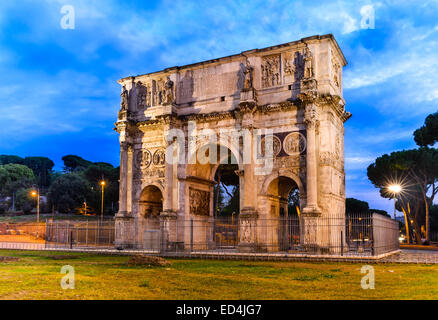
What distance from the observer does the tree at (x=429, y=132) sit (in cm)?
3650

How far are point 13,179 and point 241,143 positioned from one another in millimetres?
57337

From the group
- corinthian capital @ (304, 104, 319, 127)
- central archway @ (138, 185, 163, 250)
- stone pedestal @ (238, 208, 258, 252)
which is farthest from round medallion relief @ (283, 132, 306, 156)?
central archway @ (138, 185, 163, 250)

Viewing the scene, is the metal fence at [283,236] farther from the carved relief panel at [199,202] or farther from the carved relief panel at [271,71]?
the carved relief panel at [271,71]

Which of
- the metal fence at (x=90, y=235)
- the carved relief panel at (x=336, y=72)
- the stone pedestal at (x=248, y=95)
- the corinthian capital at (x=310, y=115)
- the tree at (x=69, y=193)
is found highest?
the carved relief panel at (x=336, y=72)

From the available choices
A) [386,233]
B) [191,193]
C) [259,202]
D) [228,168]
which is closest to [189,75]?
[191,193]

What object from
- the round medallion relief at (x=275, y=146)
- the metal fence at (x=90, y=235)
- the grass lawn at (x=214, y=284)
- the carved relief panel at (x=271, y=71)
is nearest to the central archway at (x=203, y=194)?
the round medallion relief at (x=275, y=146)

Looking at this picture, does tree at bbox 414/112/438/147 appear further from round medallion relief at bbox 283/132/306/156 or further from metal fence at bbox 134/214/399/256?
round medallion relief at bbox 283/132/306/156

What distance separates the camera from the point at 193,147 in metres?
23.6

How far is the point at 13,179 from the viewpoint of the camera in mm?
68438

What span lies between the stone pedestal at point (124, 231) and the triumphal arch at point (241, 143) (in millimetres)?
57

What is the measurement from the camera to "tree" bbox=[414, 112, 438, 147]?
3650 cm

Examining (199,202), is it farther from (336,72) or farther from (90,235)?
(336,72)

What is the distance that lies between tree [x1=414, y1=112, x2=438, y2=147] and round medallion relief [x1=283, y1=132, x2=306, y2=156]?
21.0 meters

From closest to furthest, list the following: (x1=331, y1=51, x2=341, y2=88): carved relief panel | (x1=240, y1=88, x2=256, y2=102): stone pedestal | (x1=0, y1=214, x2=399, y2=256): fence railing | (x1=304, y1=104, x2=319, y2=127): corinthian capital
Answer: (x1=0, y1=214, x2=399, y2=256): fence railing, (x1=304, y1=104, x2=319, y2=127): corinthian capital, (x1=240, y1=88, x2=256, y2=102): stone pedestal, (x1=331, y1=51, x2=341, y2=88): carved relief panel
